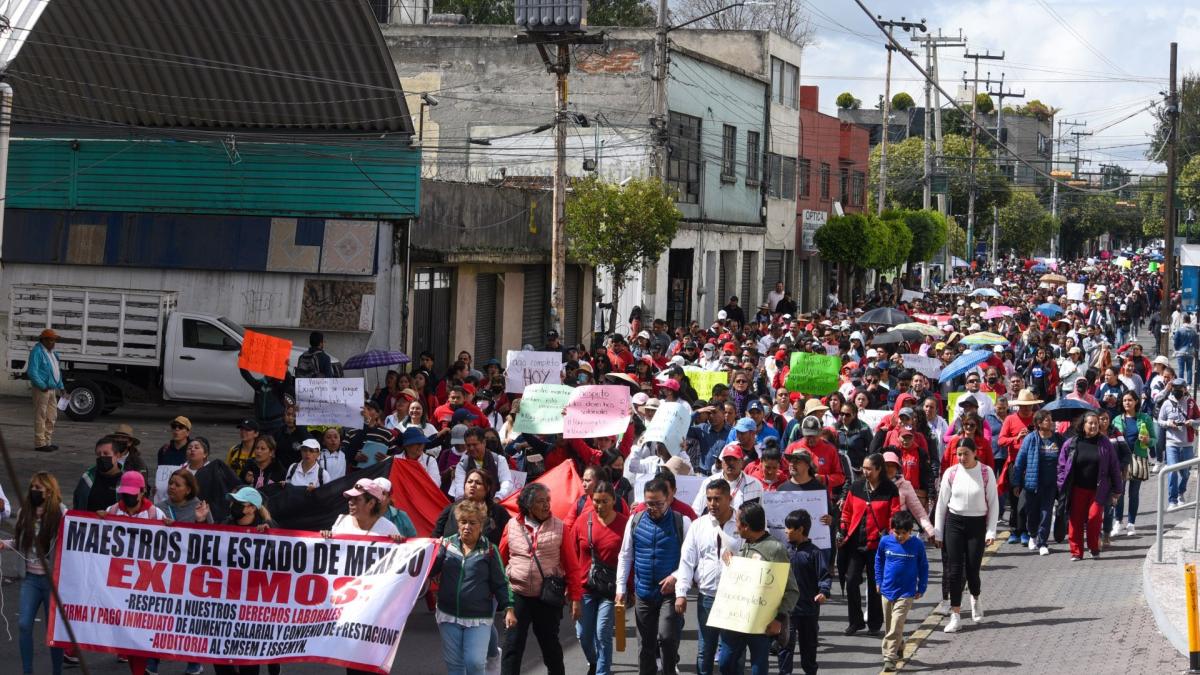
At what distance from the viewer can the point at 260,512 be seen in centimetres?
967

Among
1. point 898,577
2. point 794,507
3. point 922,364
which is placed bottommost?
point 898,577

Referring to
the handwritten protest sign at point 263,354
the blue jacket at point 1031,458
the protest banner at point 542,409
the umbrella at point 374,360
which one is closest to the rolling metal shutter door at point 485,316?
the umbrella at point 374,360

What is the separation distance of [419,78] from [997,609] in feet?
85.7

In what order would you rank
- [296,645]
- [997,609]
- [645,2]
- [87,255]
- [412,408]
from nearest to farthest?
[296,645] → [997,609] → [412,408] → [87,255] → [645,2]

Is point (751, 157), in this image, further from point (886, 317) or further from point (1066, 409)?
point (1066, 409)

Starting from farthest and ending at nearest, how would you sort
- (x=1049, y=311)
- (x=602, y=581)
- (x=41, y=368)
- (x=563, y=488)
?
(x=1049, y=311) → (x=41, y=368) → (x=563, y=488) → (x=602, y=581)

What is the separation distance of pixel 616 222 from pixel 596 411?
1550cm

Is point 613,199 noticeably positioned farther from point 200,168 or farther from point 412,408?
point 412,408

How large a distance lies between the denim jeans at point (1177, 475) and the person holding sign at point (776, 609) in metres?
10.1

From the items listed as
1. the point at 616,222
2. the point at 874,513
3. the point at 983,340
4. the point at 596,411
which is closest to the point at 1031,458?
the point at 874,513

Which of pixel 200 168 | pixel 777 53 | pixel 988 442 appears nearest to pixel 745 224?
pixel 777 53

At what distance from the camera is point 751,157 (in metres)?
44.6

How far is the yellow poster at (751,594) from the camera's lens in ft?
30.8

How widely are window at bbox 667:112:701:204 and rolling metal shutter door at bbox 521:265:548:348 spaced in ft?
16.6
